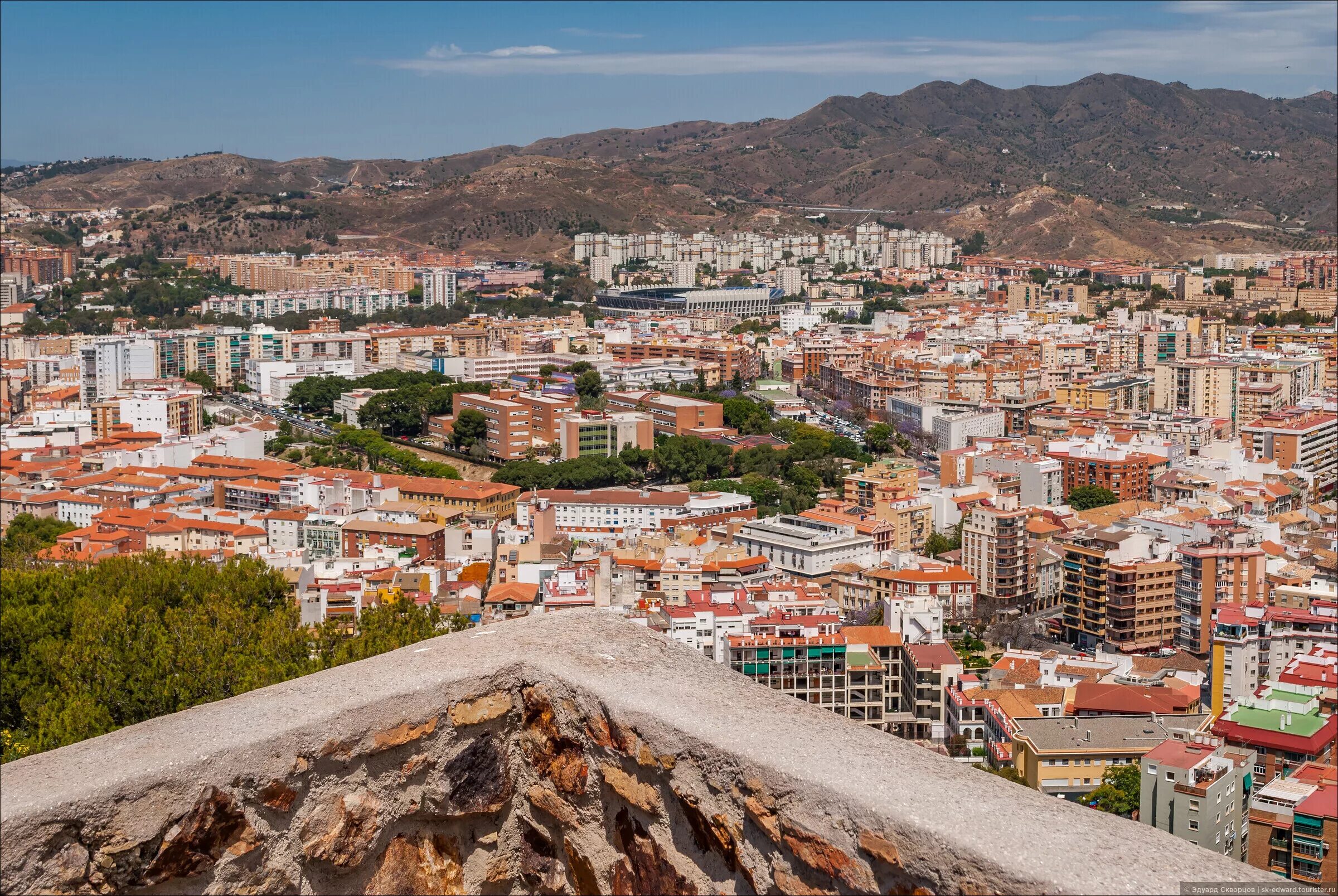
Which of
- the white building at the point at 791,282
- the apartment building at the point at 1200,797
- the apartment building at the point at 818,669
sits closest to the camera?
the apartment building at the point at 1200,797

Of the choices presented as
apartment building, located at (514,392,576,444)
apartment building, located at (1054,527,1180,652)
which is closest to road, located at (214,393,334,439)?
apartment building, located at (514,392,576,444)

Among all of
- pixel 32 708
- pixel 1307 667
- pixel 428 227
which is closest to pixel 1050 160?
pixel 428 227

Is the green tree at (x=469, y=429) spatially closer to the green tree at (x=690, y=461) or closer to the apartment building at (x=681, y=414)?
the apartment building at (x=681, y=414)

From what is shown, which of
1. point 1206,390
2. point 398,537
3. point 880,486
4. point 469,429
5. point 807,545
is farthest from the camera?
point 1206,390

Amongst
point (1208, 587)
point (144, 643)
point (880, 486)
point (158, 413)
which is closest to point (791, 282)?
point (158, 413)

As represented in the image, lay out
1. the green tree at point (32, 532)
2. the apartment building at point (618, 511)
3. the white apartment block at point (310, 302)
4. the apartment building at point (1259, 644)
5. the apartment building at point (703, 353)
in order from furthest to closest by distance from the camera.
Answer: the white apartment block at point (310, 302) < the apartment building at point (703, 353) < the apartment building at point (618, 511) < the green tree at point (32, 532) < the apartment building at point (1259, 644)

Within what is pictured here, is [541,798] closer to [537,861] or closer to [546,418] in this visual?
[537,861]

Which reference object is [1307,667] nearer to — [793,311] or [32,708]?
[32,708]

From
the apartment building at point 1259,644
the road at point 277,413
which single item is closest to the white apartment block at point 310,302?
the road at point 277,413
